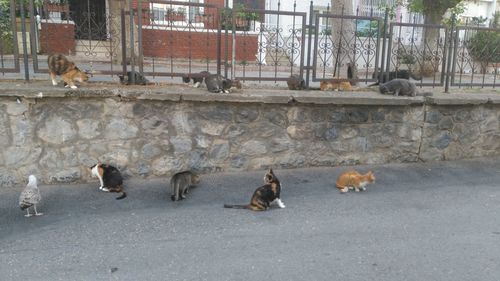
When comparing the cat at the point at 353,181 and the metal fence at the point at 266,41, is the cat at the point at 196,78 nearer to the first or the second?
the metal fence at the point at 266,41

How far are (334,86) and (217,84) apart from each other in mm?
2010

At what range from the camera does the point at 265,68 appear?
41.1 feet

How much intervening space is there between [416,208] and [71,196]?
395 cm

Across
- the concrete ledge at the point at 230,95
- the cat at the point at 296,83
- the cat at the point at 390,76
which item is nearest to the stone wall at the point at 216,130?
the concrete ledge at the point at 230,95

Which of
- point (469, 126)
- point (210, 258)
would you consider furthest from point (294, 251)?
point (469, 126)

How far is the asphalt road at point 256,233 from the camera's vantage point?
11.6ft

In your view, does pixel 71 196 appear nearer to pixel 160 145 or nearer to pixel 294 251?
pixel 160 145

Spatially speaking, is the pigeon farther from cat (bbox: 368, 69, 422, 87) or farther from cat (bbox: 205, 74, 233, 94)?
cat (bbox: 368, 69, 422, 87)

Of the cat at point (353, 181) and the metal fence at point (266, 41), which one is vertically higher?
the metal fence at point (266, 41)

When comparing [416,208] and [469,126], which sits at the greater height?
[469,126]

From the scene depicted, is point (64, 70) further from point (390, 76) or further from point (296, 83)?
point (390, 76)

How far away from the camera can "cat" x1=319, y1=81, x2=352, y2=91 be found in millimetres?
6643

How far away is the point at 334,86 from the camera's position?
6715mm

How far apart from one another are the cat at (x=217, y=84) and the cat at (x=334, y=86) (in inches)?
62.5
